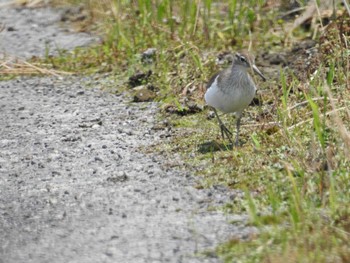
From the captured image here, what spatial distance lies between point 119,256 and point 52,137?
2973 mm

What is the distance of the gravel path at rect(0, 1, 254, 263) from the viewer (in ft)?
18.6

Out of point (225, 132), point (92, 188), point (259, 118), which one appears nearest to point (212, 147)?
point (225, 132)

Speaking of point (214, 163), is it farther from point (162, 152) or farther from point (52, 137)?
point (52, 137)

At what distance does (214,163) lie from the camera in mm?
7086

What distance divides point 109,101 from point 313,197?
3.84 meters

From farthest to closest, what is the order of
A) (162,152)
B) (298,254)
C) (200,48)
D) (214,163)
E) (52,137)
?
(200,48)
(52,137)
(162,152)
(214,163)
(298,254)

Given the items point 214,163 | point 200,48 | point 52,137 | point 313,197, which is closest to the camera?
point 313,197

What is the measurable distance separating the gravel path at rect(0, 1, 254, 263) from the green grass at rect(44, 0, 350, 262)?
25cm

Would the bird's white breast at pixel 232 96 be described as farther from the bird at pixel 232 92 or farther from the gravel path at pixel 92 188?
the gravel path at pixel 92 188

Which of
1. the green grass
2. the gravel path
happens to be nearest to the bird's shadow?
the green grass

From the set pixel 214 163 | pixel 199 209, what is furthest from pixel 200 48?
pixel 199 209

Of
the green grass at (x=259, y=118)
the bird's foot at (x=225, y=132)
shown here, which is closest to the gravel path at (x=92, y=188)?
the green grass at (x=259, y=118)

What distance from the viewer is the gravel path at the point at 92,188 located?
5684 millimetres

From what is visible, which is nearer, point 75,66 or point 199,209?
point 199,209
